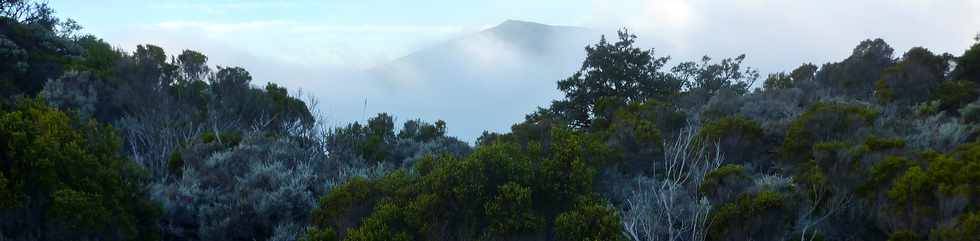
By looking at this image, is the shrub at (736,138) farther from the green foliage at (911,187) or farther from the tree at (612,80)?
the tree at (612,80)

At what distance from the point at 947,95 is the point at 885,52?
500 centimetres

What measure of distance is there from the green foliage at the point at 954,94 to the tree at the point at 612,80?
7.17 m

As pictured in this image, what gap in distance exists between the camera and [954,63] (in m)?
17.7

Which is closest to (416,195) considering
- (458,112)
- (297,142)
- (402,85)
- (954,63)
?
(297,142)

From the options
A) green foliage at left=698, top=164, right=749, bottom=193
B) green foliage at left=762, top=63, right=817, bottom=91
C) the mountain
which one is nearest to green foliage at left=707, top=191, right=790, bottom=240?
green foliage at left=698, top=164, right=749, bottom=193

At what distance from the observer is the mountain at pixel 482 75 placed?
94.5 metres

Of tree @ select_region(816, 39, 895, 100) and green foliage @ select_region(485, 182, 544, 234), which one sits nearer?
green foliage @ select_region(485, 182, 544, 234)

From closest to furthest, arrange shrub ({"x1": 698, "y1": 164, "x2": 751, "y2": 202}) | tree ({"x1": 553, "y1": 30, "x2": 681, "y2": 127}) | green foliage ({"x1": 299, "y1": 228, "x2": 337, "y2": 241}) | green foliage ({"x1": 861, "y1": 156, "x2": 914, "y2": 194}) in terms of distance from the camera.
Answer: green foliage ({"x1": 299, "y1": 228, "x2": 337, "y2": 241}) < green foliage ({"x1": 861, "y1": 156, "x2": 914, "y2": 194}) < shrub ({"x1": 698, "y1": 164, "x2": 751, "y2": 202}) < tree ({"x1": 553, "y1": 30, "x2": 681, "y2": 127})

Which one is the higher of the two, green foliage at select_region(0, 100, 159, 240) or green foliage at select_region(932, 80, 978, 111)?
green foliage at select_region(932, 80, 978, 111)

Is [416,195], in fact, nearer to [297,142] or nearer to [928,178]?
[928,178]

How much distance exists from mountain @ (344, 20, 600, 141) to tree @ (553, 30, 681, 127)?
5801 centimetres

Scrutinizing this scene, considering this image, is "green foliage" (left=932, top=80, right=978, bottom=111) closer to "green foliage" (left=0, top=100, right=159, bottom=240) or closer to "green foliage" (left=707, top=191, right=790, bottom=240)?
"green foliage" (left=707, top=191, right=790, bottom=240)

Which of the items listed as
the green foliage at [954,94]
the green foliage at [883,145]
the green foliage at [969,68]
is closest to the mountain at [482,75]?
the green foliage at [969,68]

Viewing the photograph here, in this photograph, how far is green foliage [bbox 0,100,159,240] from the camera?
6.72 m
